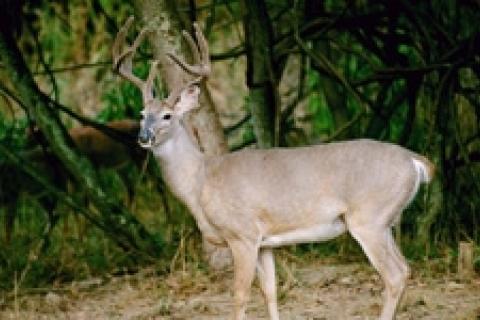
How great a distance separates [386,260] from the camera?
6.99m

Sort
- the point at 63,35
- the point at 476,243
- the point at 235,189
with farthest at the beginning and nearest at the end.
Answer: the point at 63,35 → the point at 476,243 → the point at 235,189

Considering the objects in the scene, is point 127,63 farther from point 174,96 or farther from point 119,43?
point 174,96

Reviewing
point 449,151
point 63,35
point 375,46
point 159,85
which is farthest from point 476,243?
point 63,35

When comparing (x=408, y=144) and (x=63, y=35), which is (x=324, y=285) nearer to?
(x=408, y=144)

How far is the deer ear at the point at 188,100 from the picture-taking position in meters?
7.36

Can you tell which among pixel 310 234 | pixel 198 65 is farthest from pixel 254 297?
pixel 198 65

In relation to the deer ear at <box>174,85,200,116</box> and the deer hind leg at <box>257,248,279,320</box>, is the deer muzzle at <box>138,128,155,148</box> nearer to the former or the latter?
the deer ear at <box>174,85,200,116</box>

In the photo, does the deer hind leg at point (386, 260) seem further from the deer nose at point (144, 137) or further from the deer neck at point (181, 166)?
the deer nose at point (144, 137)

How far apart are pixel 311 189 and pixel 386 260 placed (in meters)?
0.50

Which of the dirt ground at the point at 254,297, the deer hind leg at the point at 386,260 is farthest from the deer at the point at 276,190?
the dirt ground at the point at 254,297

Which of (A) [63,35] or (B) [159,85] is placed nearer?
(B) [159,85]

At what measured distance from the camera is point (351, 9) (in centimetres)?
932

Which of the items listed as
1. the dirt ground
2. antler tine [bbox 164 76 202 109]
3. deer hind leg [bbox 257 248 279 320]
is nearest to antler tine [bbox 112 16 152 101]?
antler tine [bbox 164 76 202 109]

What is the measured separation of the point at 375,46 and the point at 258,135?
3.19 feet
